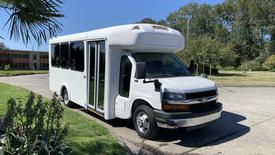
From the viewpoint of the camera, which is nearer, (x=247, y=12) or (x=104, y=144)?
(x=104, y=144)

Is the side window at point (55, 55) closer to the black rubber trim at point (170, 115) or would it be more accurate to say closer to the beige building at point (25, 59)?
the black rubber trim at point (170, 115)

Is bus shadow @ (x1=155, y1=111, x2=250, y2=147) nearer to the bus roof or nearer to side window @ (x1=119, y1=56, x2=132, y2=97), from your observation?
side window @ (x1=119, y1=56, x2=132, y2=97)

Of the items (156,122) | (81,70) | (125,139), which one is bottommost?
(125,139)

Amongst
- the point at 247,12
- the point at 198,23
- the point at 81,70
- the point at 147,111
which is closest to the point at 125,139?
the point at 147,111

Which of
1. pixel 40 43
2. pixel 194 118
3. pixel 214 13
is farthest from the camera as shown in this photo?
pixel 214 13

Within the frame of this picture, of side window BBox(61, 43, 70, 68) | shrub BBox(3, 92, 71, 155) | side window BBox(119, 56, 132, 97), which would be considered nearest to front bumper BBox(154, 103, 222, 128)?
side window BBox(119, 56, 132, 97)

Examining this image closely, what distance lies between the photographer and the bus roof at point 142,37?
687 cm

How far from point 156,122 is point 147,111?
1.09 ft

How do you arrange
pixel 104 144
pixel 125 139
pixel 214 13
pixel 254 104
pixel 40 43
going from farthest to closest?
pixel 214 13 < pixel 254 104 < pixel 125 139 < pixel 104 144 < pixel 40 43

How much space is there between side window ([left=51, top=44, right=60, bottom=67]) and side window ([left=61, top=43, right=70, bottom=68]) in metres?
0.41

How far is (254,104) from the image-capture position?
11609 millimetres

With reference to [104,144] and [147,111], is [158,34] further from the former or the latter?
[104,144]

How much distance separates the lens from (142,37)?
686cm

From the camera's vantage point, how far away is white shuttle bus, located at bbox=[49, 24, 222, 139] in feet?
20.2
